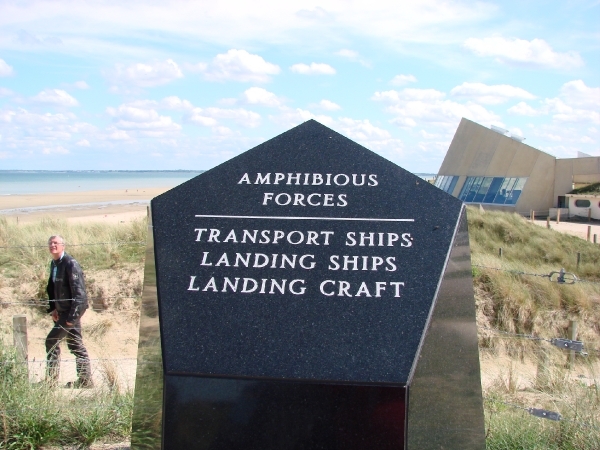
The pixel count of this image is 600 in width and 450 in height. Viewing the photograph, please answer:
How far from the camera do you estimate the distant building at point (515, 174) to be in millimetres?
32969

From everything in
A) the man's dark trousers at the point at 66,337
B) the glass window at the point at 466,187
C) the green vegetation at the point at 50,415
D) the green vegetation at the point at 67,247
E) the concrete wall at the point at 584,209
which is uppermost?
the glass window at the point at 466,187

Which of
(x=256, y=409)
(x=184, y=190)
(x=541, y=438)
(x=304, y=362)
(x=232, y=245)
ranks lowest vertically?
(x=541, y=438)

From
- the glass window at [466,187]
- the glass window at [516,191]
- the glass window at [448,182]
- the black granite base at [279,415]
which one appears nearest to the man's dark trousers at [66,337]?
the black granite base at [279,415]

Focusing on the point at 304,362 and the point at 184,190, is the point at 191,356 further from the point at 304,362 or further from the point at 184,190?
the point at 184,190

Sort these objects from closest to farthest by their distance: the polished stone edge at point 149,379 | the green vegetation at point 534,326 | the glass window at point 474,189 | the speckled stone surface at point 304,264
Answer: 1. the speckled stone surface at point 304,264
2. the polished stone edge at point 149,379
3. the green vegetation at point 534,326
4. the glass window at point 474,189

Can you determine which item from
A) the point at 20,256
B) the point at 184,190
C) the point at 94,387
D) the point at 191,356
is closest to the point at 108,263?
the point at 20,256

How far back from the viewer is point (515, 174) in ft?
111

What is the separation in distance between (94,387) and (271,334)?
2.38 metres

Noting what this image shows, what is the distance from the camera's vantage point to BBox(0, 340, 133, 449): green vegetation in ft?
12.7

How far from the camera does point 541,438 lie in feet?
12.1

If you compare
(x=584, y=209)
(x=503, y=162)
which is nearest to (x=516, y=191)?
(x=503, y=162)

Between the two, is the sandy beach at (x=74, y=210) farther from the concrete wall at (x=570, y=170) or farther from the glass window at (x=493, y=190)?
the concrete wall at (x=570, y=170)

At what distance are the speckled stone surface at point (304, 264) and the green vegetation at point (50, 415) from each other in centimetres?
127

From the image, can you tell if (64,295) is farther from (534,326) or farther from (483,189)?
(483,189)
